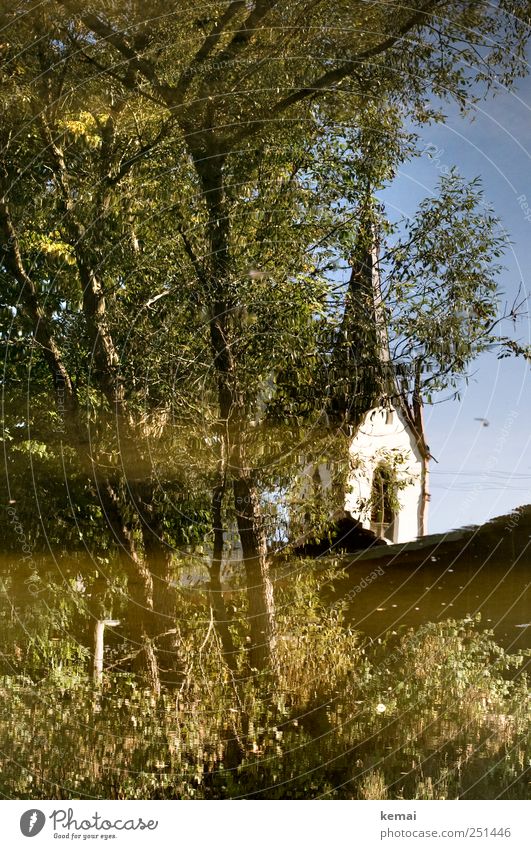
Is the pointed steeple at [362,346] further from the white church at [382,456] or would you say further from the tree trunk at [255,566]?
the tree trunk at [255,566]

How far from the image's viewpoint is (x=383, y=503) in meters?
1.87

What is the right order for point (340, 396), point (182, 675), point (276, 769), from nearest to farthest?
1. point (276, 769)
2. point (182, 675)
3. point (340, 396)

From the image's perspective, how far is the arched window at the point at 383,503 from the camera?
1.85 m

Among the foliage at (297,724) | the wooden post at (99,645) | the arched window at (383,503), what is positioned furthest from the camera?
the arched window at (383,503)

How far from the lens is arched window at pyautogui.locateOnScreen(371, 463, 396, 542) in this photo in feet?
6.08

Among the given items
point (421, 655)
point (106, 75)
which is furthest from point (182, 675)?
point (106, 75)

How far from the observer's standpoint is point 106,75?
202 centimetres

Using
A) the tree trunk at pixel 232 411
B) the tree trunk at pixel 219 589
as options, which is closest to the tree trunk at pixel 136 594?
the tree trunk at pixel 219 589

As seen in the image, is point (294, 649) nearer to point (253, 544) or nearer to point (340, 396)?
point (253, 544)

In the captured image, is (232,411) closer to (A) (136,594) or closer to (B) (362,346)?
(B) (362,346)

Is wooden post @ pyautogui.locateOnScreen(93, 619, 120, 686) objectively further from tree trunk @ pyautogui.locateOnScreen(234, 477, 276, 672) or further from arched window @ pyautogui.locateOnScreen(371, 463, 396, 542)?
arched window @ pyautogui.locateOnScreen(371, 463, 396, 542)

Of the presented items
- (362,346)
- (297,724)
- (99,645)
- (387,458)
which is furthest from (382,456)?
(99,645)

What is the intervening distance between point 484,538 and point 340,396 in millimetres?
523

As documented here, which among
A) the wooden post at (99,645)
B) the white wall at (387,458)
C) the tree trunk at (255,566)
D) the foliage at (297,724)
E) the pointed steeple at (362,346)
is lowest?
the foliage at (297,724)
